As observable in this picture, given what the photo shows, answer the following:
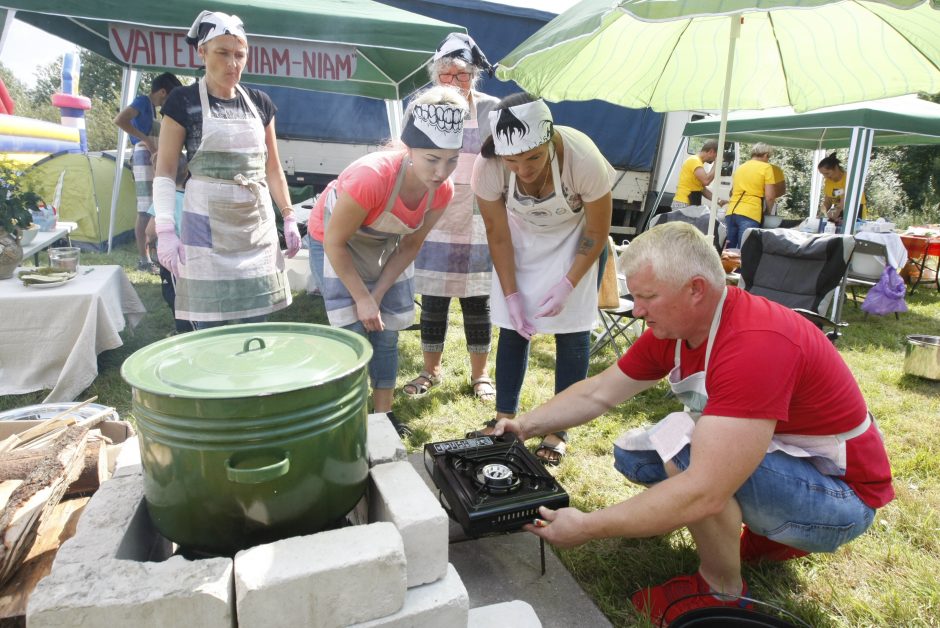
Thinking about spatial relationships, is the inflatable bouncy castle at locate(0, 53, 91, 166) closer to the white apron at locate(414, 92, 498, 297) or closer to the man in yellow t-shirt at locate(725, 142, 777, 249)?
the white apron at locate(414, 92, 498, 297)

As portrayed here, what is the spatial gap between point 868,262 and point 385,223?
635 cm

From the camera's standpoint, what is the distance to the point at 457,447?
198 cm

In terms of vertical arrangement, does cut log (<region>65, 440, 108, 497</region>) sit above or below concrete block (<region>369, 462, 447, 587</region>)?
below

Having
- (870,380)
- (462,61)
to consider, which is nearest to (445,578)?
(462,61)

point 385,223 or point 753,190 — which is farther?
point 753,190

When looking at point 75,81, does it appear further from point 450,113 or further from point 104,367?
point 450,113

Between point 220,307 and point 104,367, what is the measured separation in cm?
160

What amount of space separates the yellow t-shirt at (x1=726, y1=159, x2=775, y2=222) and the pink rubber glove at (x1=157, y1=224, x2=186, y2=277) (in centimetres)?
702

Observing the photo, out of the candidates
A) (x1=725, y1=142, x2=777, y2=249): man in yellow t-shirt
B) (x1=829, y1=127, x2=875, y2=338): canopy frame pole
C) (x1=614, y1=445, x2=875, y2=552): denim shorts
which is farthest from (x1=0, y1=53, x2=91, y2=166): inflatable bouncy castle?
(x1=829, y1=127, x2=875, y2=338): canopy frame pole

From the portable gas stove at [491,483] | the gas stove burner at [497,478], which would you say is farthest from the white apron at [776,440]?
the gas stove burner at [497,478]

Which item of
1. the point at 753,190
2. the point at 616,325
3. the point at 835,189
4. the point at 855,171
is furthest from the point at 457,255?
the point at 835,189

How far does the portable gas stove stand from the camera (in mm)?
1640

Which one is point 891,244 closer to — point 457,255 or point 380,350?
point 457,255

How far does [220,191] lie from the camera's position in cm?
261
